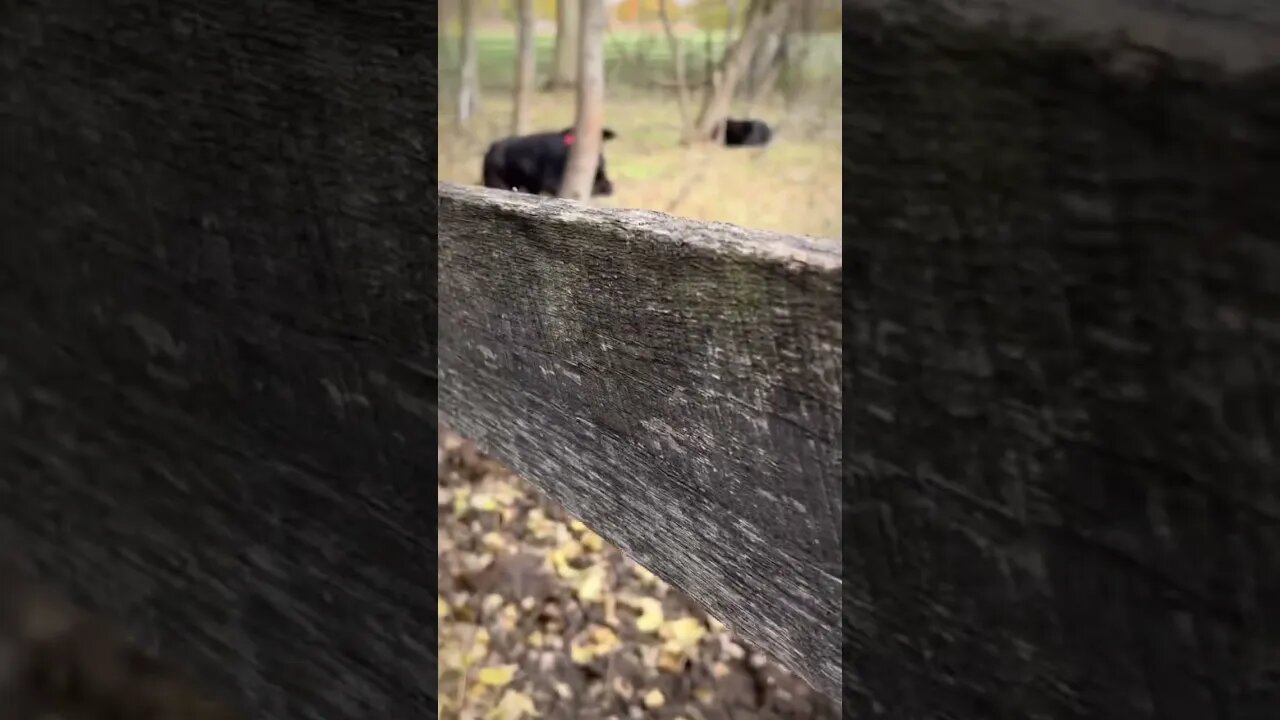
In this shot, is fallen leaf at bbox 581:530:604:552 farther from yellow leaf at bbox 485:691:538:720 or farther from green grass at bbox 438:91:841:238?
green grass at bbox 438:91:841:238

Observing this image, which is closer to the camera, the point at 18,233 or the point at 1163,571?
the point at 1163,571

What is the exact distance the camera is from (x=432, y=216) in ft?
1.48

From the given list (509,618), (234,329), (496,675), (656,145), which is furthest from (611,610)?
(656,145)

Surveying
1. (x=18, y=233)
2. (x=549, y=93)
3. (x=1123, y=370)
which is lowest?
(x=549, y=93)

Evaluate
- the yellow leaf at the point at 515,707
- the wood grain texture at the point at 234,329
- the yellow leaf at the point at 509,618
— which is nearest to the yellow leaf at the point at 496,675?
the yellow leaf at the point at 515,707

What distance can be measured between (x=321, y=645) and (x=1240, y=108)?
544 millimetres

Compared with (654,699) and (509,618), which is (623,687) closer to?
(654,699)

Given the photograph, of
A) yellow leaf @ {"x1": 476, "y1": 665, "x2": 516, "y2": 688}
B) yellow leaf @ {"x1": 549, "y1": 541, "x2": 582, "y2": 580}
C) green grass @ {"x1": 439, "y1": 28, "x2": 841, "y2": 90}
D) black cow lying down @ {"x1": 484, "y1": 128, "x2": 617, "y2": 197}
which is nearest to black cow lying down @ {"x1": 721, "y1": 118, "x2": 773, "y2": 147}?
green grass @ {"x1": 439, "y1": 28, "x2": 841, "y2": 90}

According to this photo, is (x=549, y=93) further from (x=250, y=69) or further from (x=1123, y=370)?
(x=1123, y=370)

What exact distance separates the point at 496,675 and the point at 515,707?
0.25ft

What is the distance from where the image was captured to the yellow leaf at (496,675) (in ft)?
6.03

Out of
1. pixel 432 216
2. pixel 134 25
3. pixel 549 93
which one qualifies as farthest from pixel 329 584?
pixel 549 93

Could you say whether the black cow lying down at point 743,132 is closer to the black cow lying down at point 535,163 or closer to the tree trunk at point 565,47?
the black cow lying down at point 535,163

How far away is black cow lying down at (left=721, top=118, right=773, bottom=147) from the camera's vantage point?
435cm
